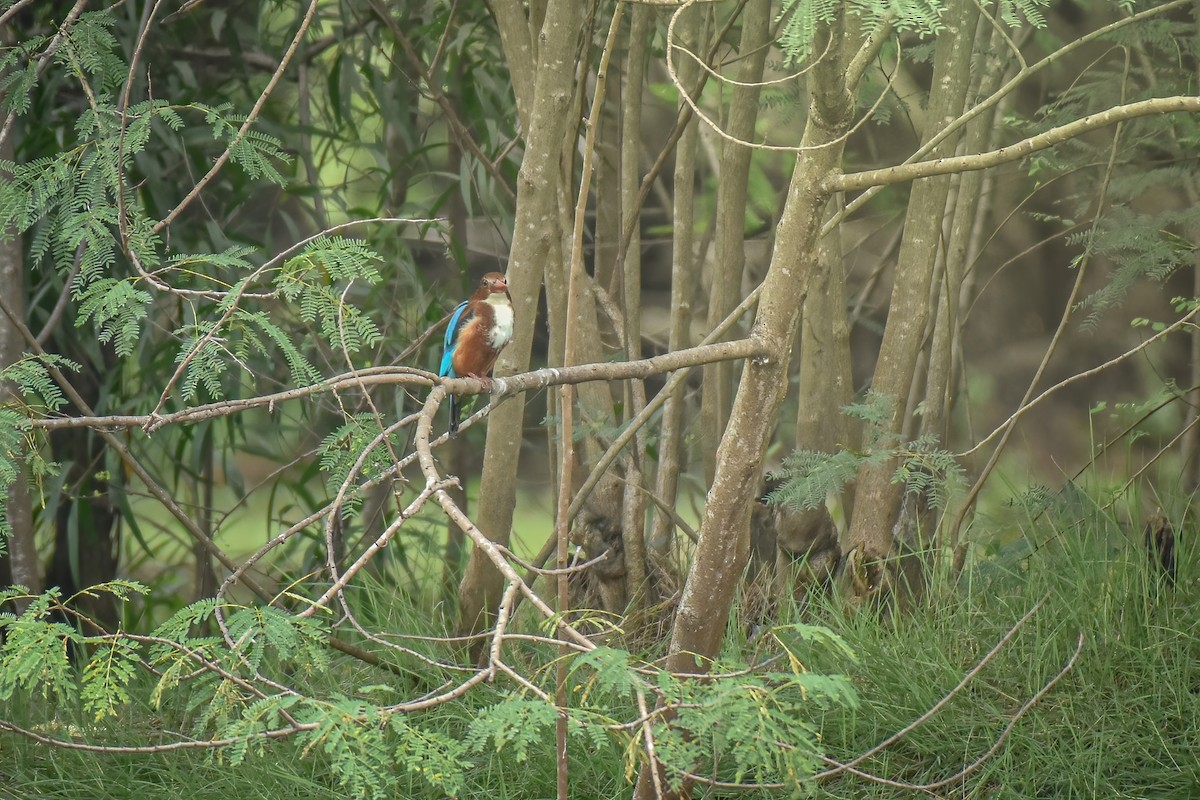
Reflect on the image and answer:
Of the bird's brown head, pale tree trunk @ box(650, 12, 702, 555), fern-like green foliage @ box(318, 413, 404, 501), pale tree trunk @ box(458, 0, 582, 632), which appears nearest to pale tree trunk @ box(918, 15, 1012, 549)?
pale tree trunk @ box(650, 12, 702, 555)

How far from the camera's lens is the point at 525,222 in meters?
2.64

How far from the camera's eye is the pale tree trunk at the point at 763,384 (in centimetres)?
184

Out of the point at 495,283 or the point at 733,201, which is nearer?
the point at 495,283

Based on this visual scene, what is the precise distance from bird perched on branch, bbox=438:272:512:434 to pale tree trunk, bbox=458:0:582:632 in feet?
0.13

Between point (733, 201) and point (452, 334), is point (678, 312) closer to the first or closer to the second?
point (733, 201)

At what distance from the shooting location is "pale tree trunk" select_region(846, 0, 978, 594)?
2.89 m

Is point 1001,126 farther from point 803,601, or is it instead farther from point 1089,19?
point 803,601

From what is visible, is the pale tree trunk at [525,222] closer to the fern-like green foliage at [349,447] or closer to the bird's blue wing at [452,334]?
the bird's blue wing at [452,334]

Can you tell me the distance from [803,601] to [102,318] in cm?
196

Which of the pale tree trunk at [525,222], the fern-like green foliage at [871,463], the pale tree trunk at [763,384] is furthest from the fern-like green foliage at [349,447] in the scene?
the fern-like green foliage at [871,463]

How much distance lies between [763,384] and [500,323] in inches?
36.9

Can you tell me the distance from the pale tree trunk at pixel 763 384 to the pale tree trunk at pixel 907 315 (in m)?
0.97

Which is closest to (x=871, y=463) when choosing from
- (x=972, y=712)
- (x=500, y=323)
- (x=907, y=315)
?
(x=907, y=315)

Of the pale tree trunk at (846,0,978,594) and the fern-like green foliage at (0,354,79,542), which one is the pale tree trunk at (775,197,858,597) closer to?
the pale tree trunk at (846,0,978,594)
